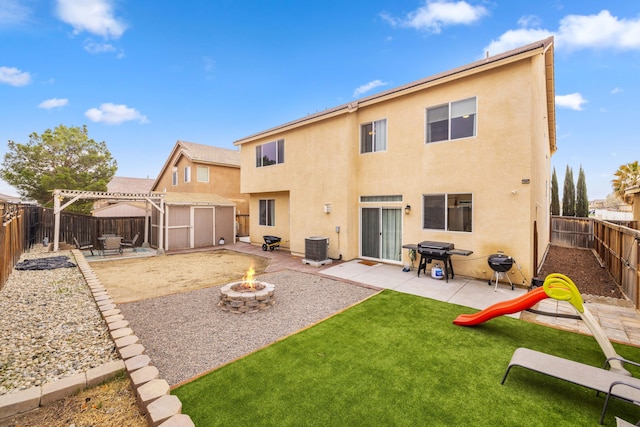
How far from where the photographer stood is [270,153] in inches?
564

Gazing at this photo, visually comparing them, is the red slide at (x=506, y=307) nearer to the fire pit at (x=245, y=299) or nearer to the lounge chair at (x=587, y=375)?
the lounge chair at (x=587, y=375)

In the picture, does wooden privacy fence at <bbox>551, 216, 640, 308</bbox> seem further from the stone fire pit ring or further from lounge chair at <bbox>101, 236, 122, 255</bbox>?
lounge chair at <bbox>101, 236, 122, 255</bbox>

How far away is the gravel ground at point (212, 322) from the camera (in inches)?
162

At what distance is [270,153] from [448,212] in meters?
9.40

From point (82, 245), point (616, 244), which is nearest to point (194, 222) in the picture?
point (82, 245)

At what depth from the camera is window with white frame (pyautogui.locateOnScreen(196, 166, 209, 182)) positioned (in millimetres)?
20312

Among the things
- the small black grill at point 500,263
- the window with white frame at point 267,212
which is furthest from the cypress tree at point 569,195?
the window with white frame at point 267,212

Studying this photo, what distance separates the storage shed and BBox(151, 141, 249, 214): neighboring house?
3.15m

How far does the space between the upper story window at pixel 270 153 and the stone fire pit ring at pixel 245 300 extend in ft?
28.4

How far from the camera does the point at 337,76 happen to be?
2197 cm

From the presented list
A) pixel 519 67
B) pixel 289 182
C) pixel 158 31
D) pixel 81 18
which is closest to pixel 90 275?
pixel 289 182

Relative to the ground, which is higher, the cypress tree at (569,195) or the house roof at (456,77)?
the house roof at (456,77)

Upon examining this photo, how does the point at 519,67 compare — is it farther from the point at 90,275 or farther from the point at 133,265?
the point at 133,265

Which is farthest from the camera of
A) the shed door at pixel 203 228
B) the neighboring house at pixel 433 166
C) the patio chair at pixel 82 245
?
the shed door at pixel 203 228
